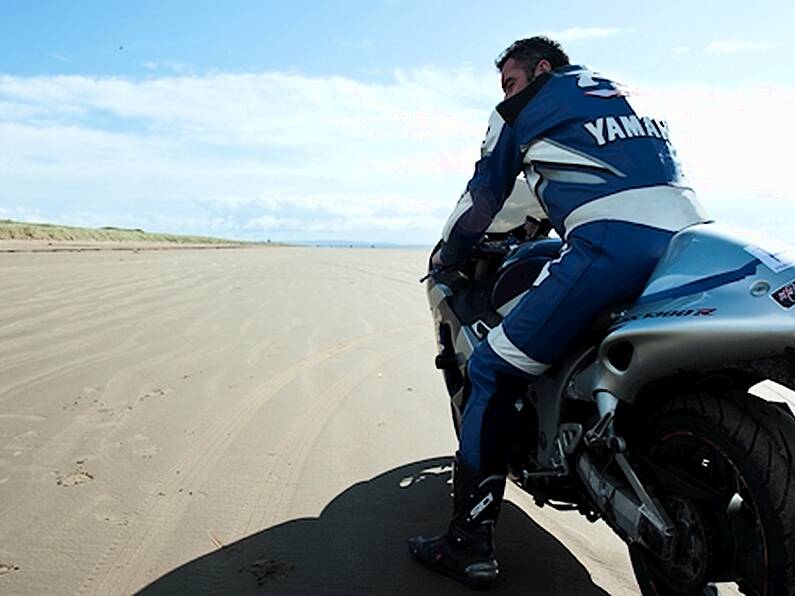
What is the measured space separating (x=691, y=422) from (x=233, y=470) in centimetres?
253

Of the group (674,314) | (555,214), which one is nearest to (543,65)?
(555,214)

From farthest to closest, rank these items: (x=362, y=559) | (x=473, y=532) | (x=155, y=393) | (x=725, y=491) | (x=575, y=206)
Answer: (x=155, y=393)
(x=362, y=559)
(x=473, y=532)
(x=575, y=206)
(x=725, y=491)

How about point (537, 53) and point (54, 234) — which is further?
point (54, 234)

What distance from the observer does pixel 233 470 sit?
3.79 m

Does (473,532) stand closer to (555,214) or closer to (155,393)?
(555,214)

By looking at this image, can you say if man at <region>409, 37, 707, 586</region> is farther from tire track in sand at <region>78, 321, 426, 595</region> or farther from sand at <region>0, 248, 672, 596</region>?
tire track in sand at <region>78, 321, 426, 595</region>

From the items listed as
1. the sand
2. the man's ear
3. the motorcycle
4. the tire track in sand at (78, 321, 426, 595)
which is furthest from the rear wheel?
the tire track in sand at (78, 321, 426, 595)

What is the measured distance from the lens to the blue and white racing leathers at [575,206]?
2312 millimetres

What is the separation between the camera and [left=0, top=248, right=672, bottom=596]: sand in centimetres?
280

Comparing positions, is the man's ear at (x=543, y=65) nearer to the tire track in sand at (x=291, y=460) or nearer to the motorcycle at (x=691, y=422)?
the motorcycle at (x=691, y=422)

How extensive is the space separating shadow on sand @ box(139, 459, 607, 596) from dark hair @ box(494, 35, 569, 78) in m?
2.02

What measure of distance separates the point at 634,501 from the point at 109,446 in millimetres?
3044

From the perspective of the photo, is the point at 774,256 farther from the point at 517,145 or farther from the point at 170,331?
the point at 170,331

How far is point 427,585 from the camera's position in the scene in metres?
2.74
